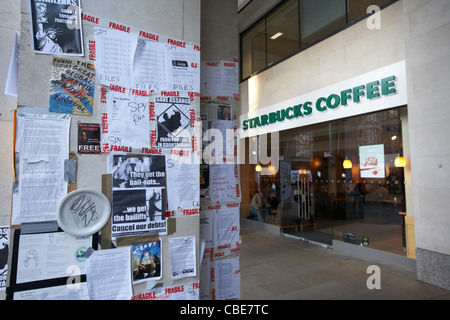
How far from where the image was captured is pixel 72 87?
6.08 feet

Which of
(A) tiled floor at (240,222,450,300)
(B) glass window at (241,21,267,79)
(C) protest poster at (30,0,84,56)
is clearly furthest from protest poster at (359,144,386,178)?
(C) protest poster at (30,0,84,56)

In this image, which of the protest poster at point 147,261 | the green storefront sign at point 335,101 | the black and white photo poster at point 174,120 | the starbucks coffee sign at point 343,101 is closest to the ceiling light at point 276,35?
the starbucks coffee sign at point 343,101

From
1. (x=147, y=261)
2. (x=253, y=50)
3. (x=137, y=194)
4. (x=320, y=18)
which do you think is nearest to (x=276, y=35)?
(x=253, y=50)

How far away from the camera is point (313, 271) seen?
6367 millimetres

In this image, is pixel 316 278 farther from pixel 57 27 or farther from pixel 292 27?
pixel 292 27

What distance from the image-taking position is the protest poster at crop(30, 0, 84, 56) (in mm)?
1771

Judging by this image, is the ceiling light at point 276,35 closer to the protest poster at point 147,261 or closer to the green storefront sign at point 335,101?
the green storefront sign at point 335,101

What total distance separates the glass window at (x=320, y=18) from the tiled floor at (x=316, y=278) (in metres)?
6.24

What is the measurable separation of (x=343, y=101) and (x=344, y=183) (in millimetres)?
2423

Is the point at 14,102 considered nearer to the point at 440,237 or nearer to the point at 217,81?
the point at 217,81

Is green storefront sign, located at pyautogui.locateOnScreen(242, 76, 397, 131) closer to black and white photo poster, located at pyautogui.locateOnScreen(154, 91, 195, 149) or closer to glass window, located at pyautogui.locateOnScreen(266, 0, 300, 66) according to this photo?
glass window, located at pyautogui.locateOnScreen(266, 0, 300, 66)

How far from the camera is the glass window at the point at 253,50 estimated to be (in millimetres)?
11492

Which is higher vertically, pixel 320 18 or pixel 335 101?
pixel 320 18

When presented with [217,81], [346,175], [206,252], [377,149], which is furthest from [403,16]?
[206,252]
